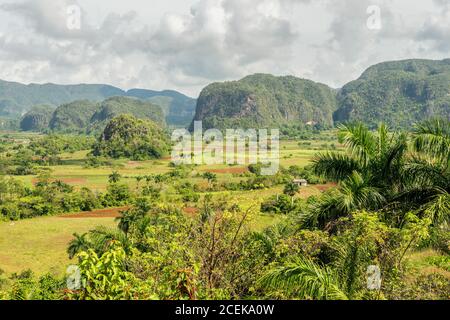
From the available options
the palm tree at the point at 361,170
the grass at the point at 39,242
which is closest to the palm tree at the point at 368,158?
the palm tree at the point at 361,170

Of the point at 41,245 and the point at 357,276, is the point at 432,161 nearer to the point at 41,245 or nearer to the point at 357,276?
the point at 357,276

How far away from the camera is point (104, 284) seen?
3582 mm

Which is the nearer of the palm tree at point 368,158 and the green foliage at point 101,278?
A: the green foliage at point 101,278

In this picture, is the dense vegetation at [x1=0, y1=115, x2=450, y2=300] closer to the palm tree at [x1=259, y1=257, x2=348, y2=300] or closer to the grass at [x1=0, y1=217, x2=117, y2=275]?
the palm tree at [x1=259, y1=257, x2=348, y2=300]

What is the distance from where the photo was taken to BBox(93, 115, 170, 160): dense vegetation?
86.9 metres

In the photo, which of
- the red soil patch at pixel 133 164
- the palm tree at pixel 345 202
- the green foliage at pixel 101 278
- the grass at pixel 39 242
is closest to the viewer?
the green foliage at pixel 101 278

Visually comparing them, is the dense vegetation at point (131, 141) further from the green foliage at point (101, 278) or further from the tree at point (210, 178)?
the green foliage at point (101, 278)

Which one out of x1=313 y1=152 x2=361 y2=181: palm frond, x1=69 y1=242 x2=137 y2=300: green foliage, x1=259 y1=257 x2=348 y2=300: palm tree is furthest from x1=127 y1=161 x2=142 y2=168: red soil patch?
x1=69 y1=242 x2=137 y2=300: green foliage

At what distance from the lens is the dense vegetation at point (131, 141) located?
86875 mm

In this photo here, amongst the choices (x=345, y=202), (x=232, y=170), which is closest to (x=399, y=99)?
(x=232, y=170)

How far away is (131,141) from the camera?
91.6 meters
